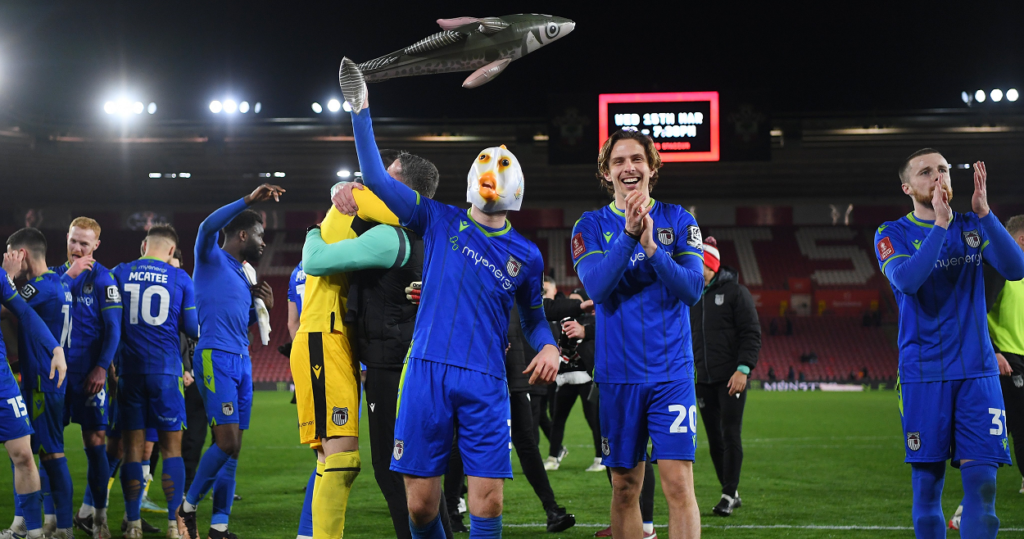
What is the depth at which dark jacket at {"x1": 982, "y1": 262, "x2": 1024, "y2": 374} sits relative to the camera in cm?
508

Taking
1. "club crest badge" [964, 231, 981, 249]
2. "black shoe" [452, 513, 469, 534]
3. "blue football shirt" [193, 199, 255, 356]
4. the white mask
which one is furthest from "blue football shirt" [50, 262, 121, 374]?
"club crest badge" [964, 231, 981, 249]

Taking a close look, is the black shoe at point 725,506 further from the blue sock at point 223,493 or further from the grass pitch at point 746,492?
the blue sock at point 223,493

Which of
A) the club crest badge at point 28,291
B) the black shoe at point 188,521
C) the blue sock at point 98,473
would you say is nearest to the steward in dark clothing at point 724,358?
the black shoe at point 188,521

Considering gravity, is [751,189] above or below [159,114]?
below

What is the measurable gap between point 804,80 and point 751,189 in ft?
17.7

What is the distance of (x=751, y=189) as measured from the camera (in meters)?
35.9

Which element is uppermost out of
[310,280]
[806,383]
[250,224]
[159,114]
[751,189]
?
[159,114]

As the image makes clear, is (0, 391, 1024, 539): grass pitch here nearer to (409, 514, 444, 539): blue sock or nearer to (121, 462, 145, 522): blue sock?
(121, 462, 145, 522): blue sock

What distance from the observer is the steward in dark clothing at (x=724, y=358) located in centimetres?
681

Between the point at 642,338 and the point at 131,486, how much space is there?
4.08 meters

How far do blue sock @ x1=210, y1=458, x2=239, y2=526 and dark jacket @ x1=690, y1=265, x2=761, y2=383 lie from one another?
3898 millimetres

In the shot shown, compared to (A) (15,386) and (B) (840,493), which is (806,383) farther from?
(A) (15,386)

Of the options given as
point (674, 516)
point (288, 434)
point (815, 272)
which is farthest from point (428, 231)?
point (815, 272)

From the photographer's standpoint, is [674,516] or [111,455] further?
[111,455]
